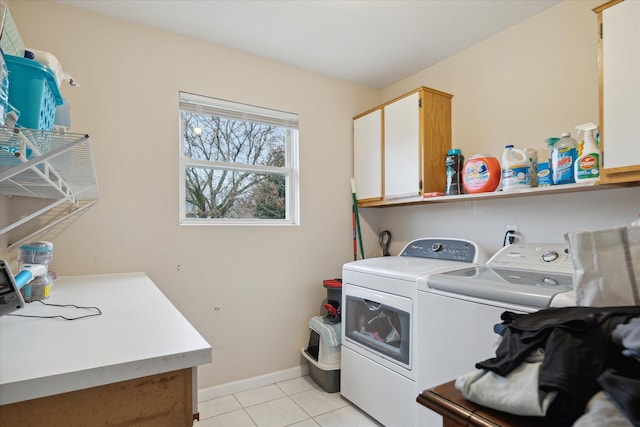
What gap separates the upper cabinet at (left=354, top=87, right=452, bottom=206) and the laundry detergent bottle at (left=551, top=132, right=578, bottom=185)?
79 centimetres

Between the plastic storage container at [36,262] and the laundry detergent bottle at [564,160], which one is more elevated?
the laundry detergent bottle at [564,160]

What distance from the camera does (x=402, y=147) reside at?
258 cm

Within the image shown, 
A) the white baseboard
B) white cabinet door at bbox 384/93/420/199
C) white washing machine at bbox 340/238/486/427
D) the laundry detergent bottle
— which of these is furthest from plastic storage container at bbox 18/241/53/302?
the laundry detergent bottle

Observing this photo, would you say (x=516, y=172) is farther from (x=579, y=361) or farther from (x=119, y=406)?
(x=119, y=406)

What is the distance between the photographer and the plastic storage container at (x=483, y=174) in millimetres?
2090

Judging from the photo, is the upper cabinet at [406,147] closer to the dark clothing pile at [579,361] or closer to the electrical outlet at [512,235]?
the electrical outlet at [512,235]

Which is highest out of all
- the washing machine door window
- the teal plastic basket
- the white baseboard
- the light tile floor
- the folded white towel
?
the teal plastic basket

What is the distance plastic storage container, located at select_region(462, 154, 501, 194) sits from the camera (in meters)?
2.09

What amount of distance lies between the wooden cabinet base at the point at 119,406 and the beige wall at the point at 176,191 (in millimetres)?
1579

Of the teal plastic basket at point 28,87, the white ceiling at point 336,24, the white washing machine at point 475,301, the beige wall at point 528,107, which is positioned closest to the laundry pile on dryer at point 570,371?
the white washing machine at point 475,301

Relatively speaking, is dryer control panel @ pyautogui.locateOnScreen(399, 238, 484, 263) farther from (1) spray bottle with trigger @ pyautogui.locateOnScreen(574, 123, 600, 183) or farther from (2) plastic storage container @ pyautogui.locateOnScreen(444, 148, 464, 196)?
(1) spray bottle with trigger @ pyautogui.locateOnScreen(574, 123, 600, 183)

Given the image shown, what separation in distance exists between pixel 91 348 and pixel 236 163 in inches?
79.6

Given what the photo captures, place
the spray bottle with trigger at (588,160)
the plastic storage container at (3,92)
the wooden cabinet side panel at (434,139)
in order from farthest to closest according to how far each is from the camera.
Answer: the wooden cabinet side panel at (434,139)
the spray bottle with trigger at (588,160)
the plastic storage container at (3,92)

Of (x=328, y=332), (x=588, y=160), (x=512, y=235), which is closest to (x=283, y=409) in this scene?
(x=328, y=332)
